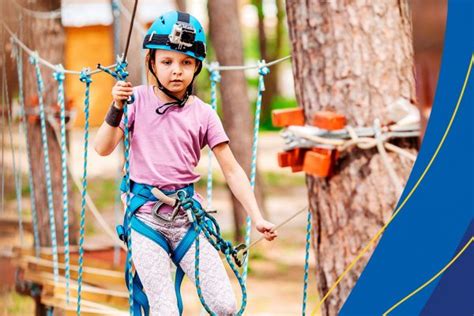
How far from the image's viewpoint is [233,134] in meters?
8.23

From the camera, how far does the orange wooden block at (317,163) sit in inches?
115

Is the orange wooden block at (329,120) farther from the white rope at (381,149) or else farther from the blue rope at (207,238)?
the blue rope at (207,238)

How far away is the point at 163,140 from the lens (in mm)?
2369

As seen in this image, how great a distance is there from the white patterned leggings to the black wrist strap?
0.25 m

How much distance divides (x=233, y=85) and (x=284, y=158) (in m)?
5.42

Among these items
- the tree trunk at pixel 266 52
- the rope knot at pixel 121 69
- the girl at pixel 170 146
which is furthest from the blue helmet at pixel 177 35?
the tree trunk at pixel 266 52

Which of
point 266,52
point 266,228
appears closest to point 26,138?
point 266,228

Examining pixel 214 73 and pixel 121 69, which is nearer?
pixel 121 69

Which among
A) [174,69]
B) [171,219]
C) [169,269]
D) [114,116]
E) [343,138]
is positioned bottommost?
[169,269]

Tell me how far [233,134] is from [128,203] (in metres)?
5.83

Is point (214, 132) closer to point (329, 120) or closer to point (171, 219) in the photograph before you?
point (171, 219)

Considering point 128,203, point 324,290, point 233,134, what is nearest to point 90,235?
point 233,134

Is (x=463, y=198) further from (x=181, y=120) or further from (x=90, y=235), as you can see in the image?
(x=90, y=235)

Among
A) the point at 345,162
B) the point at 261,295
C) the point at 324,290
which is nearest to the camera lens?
the point at 345,162
